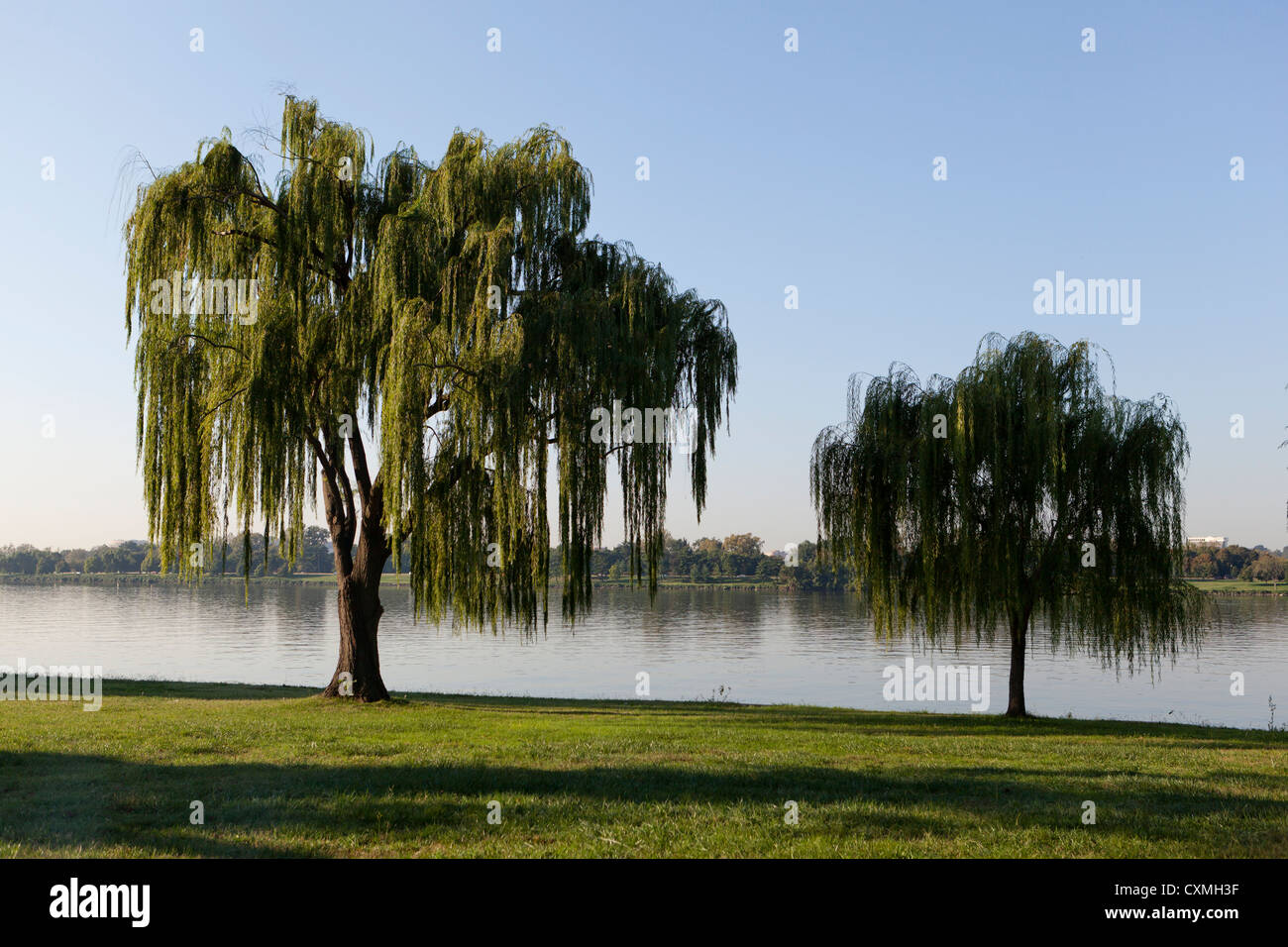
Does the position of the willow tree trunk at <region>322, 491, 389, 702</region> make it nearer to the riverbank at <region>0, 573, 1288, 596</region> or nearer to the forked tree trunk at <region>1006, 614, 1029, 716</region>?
the riverbank at <region>0, 573, 1288, 596</region>

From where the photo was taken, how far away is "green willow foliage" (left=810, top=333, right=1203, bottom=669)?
700 inches

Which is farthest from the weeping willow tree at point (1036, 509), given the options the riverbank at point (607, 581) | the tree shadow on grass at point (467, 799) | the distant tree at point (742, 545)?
the distant tree at point (742, 545)

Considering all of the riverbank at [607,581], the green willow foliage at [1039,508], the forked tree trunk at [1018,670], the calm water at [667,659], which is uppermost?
the green willow foliage at [1039,508]

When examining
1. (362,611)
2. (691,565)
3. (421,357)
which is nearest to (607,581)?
(691,565)

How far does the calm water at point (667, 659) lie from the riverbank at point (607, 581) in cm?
292

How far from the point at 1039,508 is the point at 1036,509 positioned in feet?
0.21

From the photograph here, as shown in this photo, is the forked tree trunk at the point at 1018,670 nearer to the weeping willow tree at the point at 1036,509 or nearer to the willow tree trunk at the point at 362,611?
the weeping willow tree at the point at 1036,509

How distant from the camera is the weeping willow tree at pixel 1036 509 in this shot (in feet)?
58.4

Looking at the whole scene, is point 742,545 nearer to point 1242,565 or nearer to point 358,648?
point 1242,565

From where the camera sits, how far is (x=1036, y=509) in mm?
18109

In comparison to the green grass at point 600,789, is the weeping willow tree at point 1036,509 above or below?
above
